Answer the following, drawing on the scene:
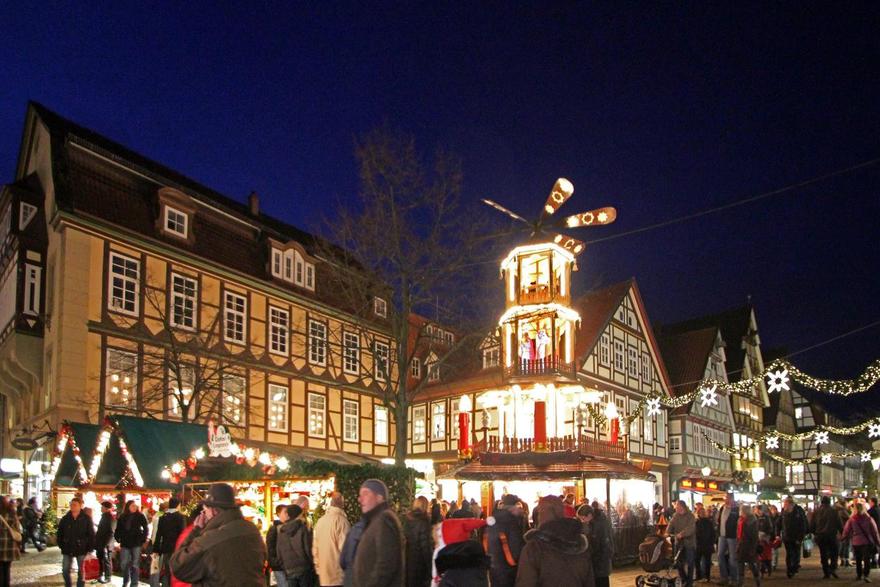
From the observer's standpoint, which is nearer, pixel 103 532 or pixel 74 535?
pixel 74 535

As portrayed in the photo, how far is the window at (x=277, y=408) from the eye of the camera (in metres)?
34.0

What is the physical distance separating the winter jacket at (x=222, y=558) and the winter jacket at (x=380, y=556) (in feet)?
2.62

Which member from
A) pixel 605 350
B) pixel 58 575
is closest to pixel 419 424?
pixel 605 350

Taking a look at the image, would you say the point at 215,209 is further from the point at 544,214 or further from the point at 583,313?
the point at 583,313

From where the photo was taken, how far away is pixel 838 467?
84.9 meters

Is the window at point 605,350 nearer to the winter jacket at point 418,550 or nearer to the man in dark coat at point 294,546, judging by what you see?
the man in dark coat at point 294,546

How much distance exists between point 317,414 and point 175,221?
1026 cm

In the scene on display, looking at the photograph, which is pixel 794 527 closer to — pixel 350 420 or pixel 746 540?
pixel 746 540

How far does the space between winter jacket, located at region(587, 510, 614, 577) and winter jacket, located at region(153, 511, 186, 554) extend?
645 centimetres

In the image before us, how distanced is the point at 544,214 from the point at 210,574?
22.1 m

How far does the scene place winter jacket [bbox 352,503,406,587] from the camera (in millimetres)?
6746

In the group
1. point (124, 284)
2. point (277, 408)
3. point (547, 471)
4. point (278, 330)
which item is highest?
point (124, 284)

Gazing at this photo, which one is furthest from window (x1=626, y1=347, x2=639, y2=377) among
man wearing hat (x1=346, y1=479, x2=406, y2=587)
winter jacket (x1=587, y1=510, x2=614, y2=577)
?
man wearing hat (x1=346, y1=479, x2=406, y2=587)

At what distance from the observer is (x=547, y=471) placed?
25.2 meters
